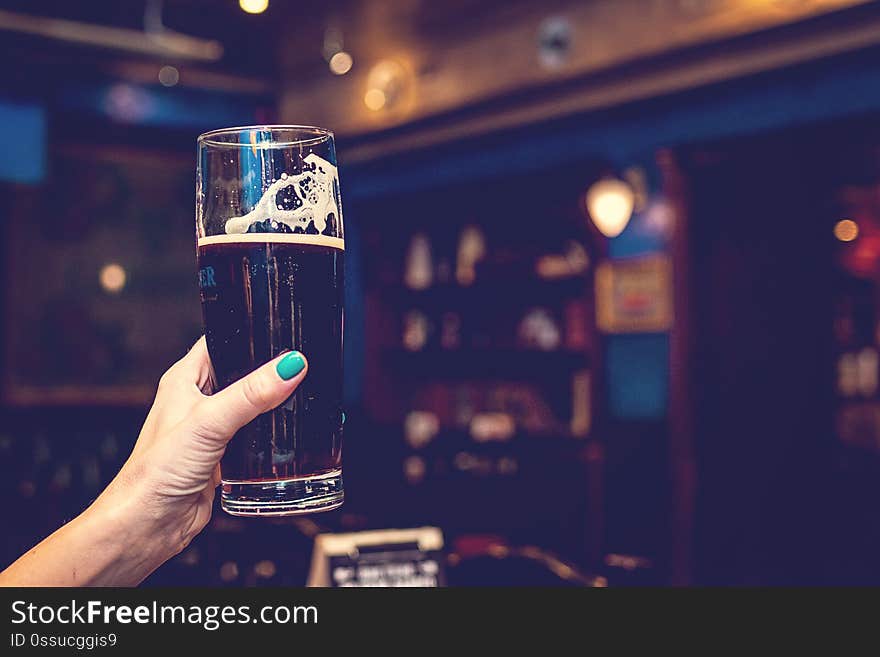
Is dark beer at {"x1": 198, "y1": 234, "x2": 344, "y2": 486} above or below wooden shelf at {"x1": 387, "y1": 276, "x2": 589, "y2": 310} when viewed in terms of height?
below

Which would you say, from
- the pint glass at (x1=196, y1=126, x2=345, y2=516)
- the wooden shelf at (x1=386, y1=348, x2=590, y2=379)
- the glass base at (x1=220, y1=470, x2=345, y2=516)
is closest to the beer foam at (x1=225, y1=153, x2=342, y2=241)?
the pint glass at (x1=196, y1=126, x2=345, y2=516)

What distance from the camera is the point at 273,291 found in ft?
3.00

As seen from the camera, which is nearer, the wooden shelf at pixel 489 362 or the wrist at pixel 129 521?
the wrist at pixel 129 521

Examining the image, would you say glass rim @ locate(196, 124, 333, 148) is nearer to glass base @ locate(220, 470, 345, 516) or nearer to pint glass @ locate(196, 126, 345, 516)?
pint glass @ locate(196, 126, 345, 516)

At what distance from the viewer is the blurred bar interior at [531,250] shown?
196 inches

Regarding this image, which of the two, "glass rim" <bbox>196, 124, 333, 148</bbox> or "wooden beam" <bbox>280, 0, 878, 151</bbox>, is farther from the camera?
"wooden beam" <bbox>280, 0, 878, 151</bbox>

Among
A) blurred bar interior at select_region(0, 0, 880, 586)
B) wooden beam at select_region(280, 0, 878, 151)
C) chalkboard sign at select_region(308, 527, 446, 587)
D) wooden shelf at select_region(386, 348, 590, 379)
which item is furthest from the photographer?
wooden shelf at select_region(386, 348, 590, 379)

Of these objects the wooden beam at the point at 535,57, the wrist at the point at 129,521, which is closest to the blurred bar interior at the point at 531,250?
the wooden beam at the point at 535,57

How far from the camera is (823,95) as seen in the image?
4.66 meters

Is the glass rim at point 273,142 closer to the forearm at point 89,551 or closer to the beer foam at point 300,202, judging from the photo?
the beer foam at point 300,202

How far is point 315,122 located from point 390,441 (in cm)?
290

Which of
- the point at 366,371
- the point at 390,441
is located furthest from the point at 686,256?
the point at 366,371

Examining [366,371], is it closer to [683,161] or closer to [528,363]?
[528,363]

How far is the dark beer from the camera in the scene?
906 mm
